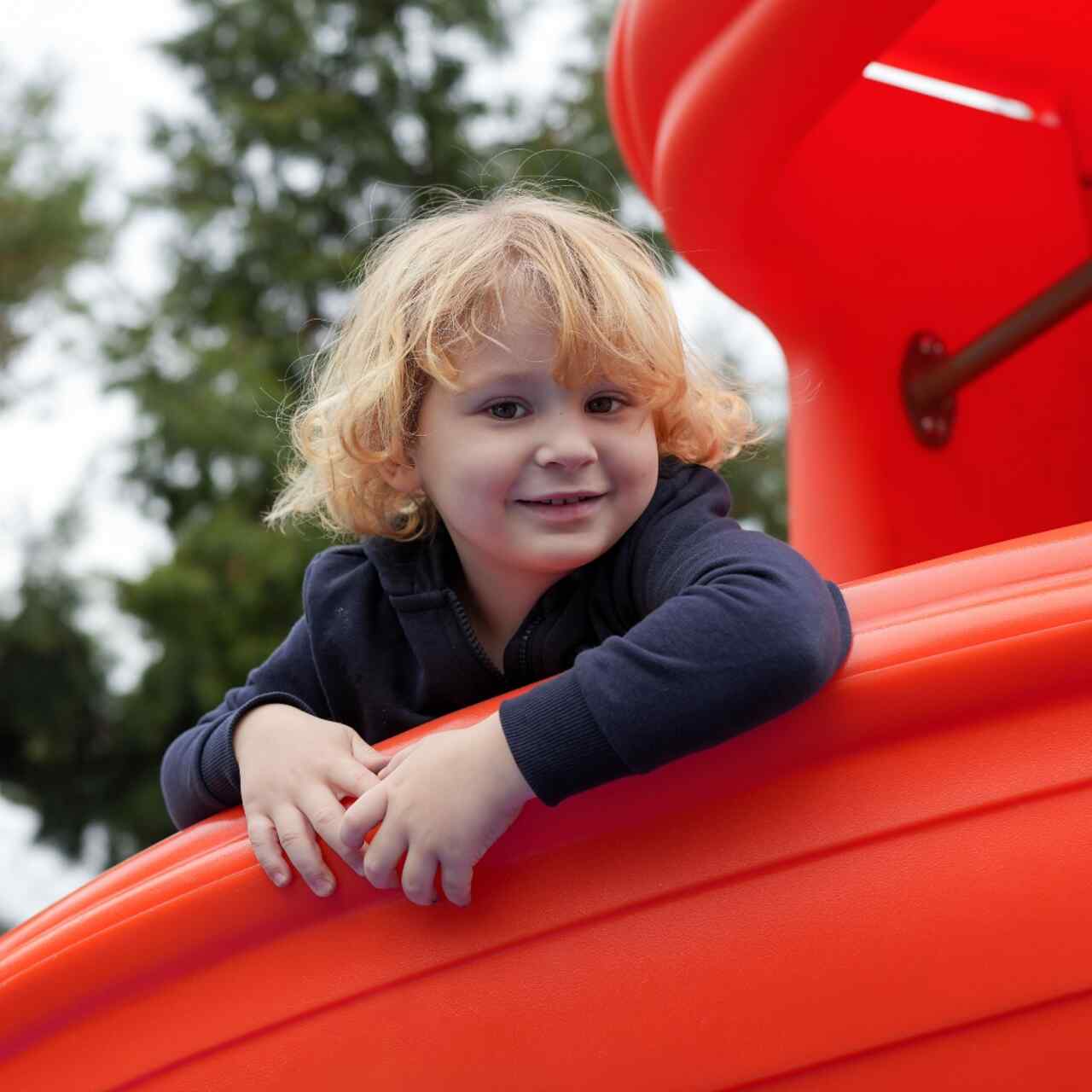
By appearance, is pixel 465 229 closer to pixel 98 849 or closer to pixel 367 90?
pixel 98 849

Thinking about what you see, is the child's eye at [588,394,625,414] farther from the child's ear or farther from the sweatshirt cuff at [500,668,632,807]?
the sweatshirt cuff at [500,668,632,807]

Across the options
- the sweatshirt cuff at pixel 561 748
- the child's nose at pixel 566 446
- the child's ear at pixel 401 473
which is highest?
the child's nose at pixel 566 446

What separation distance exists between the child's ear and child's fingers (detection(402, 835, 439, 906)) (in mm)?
438

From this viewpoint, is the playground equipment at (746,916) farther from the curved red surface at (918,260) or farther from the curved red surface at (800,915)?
the curved red surface at (918,260)

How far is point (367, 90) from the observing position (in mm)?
7500

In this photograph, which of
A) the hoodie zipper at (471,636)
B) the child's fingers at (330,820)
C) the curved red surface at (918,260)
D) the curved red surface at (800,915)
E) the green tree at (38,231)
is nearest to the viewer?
the curved red surface at (800,915)

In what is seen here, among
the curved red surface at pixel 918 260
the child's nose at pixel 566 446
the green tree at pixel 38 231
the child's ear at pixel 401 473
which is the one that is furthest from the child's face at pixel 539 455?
the green tree at pixel 38 231

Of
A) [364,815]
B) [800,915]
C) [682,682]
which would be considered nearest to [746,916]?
[800,915]

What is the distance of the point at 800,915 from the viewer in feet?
2.62

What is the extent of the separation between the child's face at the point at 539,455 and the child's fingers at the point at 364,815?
27 centimetres

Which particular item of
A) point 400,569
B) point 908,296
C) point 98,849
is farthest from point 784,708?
point 98,849

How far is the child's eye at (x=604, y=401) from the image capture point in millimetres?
1087

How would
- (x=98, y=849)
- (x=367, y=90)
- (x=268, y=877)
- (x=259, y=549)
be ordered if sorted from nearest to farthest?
(x=268, y=877)
(x=259, y=549)
(x=98, y=849)
(x=367, y=90)

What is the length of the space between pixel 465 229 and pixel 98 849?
6.04 meters
